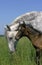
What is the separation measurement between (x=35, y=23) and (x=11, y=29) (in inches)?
40.3

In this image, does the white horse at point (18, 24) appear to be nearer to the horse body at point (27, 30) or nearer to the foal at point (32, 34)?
the horse body at point (27, 30)

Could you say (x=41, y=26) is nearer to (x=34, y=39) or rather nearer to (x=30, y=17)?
(x=30, y=17)

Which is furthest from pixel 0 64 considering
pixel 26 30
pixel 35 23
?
pixel 35 23

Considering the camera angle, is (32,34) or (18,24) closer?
(32,34)

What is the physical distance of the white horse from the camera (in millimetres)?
7711

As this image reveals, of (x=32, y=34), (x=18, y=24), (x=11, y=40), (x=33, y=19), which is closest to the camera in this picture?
(x=32, y=34)

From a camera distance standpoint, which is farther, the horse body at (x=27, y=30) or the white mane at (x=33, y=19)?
the white mane at (x=33, y=19)

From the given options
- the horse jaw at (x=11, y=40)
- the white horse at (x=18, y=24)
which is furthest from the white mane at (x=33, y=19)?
the horse jaw at (x=11, y=40)

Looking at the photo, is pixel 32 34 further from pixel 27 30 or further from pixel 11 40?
pixel 11 40

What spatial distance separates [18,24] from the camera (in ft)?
26.2

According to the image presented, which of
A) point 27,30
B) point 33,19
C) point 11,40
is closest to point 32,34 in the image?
point 27,30

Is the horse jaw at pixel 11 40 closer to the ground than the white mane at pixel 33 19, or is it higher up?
closer to the ground

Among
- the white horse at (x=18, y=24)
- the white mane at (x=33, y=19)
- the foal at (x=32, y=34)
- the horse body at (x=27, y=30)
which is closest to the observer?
the foal at (x=32, y=34)

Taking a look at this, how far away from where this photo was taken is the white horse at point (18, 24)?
7.71 m
